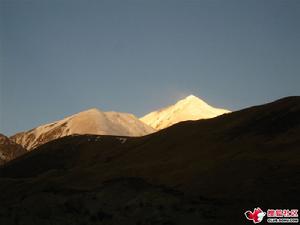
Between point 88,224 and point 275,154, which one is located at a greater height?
point 275,154

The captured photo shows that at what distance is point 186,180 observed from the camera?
179ft

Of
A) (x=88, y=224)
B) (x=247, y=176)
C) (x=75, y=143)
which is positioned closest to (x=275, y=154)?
(x=247, y=176)

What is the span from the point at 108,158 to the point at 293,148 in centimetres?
4399

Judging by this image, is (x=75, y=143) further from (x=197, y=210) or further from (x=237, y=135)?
(x=197, y=210)

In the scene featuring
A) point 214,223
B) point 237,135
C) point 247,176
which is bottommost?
point 214,223

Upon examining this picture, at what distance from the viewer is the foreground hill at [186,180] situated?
42.6 meters

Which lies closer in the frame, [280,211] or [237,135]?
[280,211]

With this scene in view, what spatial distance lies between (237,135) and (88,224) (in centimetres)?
3217

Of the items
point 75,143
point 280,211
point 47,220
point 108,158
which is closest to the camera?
point 280,211

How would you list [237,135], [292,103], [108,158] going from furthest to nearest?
[108,158]
[292,103]
[237,135]

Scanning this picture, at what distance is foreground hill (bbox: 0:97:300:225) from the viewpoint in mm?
42594

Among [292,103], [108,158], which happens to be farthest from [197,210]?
[108,158]

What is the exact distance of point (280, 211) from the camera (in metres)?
36.7

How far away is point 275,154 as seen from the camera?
54.6 m
